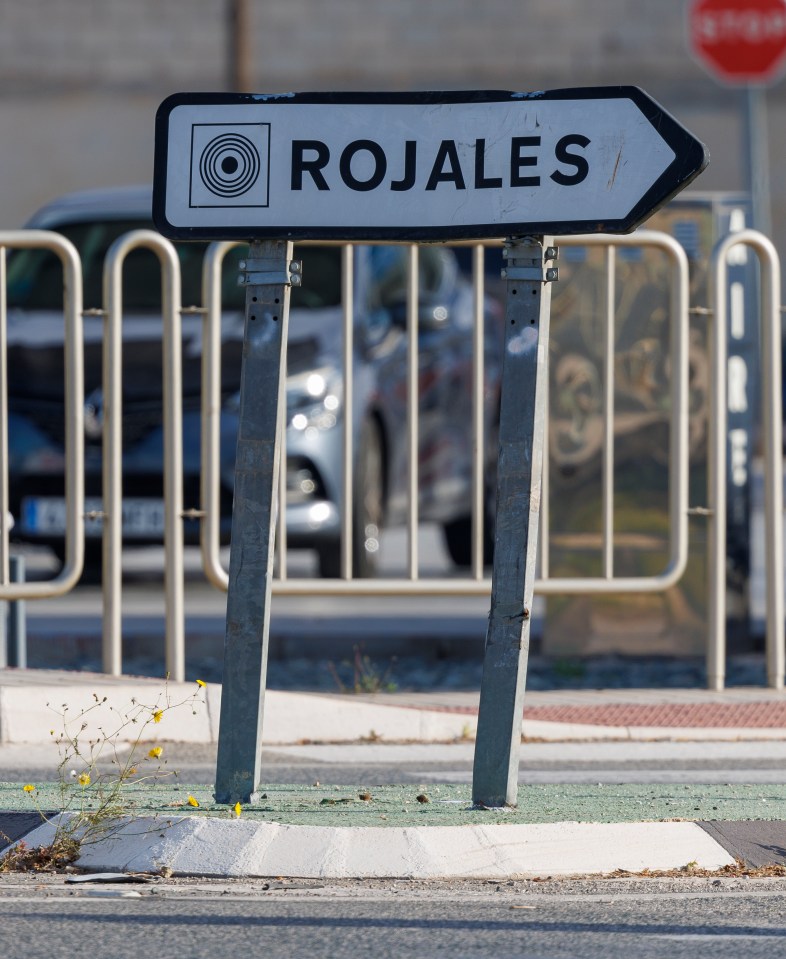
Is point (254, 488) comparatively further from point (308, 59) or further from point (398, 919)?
point (308, 59)

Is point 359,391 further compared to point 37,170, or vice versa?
point 37,170

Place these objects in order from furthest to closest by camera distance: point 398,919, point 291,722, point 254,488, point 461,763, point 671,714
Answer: point 671,714, point 291,722, point 461,763, point 254,488, point 398,919

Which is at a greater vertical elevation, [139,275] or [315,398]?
[139,275]

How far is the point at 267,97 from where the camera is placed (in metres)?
4.74

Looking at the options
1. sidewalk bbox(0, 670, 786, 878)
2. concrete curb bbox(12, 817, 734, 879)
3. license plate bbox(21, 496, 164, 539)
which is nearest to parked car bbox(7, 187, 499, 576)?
license plate bbox(21, 496, 164, 539)

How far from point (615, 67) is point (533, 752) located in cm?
2079

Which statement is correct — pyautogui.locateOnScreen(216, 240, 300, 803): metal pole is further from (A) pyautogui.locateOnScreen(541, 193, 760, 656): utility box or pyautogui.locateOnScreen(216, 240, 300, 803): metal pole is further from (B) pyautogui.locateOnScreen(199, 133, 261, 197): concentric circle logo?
(A) pyautogui.locateOnScreen(541, 193, 760, 656): utility box

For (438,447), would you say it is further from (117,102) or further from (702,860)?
(117,102)

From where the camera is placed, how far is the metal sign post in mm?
4551

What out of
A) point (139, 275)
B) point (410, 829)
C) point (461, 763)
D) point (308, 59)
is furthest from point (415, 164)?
point (308, 59)

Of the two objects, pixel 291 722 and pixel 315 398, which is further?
pixel 315 398

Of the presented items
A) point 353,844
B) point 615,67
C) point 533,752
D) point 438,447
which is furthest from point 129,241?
point 615,67

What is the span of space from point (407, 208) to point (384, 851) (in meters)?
1.47

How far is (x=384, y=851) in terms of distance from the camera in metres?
4.32
